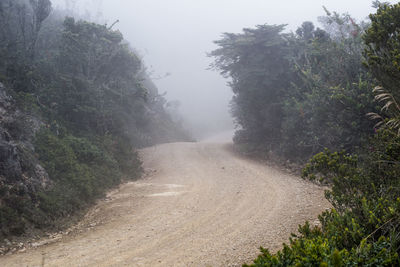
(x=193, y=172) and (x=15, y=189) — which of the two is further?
(x=193, y=172)

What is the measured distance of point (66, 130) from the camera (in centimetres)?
1349

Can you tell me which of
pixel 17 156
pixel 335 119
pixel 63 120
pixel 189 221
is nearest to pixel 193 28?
pixel 63 120

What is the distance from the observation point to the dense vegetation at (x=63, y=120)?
327 inches

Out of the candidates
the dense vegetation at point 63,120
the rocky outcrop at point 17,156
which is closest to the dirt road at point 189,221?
the dense vegetation at point 63,120

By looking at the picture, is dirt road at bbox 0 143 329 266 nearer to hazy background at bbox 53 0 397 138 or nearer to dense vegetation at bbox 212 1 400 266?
dense vegetation at bbox 212 1 400 266

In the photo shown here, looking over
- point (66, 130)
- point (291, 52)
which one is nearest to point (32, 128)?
point (66, 130)

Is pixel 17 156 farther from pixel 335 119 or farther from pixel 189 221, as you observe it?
pixel 335 119

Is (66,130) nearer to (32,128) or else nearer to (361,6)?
(32,128)

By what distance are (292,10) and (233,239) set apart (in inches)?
6408

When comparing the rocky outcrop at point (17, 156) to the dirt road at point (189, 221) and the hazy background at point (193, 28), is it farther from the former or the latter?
the hazy background at point (193, 28)

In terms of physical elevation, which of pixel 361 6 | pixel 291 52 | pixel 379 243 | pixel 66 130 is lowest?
pixel 379 243

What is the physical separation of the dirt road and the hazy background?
41.3 meters

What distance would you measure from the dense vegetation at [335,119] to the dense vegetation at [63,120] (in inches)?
266

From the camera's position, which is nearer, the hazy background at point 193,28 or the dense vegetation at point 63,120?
the dense vegetation at point 63,120
